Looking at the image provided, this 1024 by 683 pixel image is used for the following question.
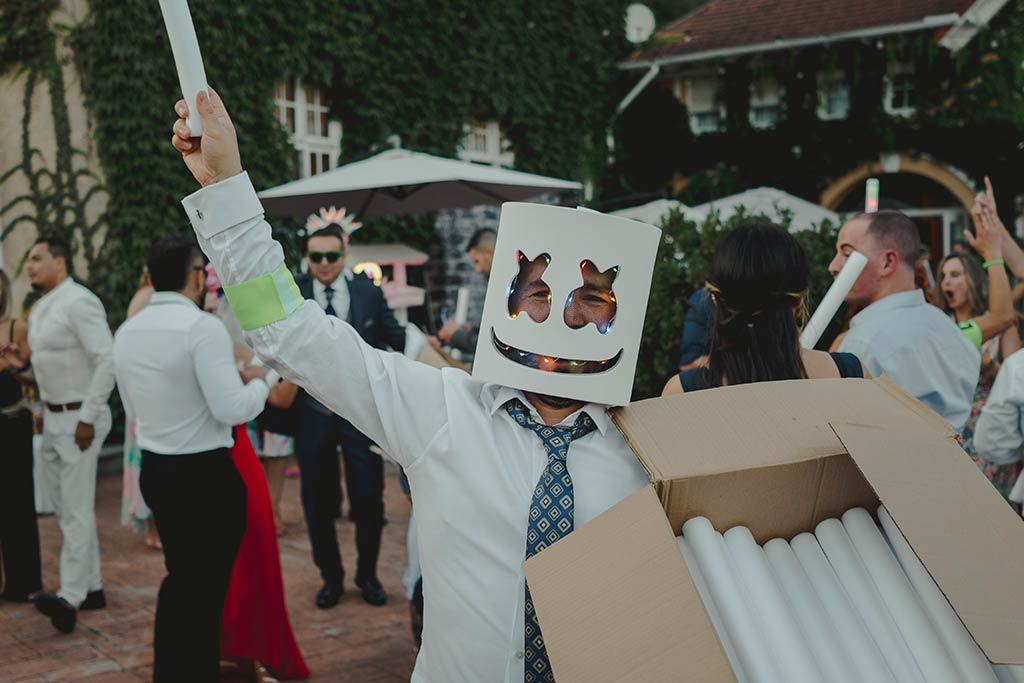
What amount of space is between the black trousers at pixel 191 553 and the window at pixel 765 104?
1501 cm

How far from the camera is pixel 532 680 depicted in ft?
5.84

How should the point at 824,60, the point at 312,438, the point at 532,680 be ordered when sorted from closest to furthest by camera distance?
the point at 532,680 < the point at 312,438 < the point at 824,60

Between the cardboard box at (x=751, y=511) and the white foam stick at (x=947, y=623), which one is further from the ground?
the cardboard box at (x=751, y=511)

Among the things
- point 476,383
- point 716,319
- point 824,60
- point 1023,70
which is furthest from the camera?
point 824,60

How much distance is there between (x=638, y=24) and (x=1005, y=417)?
14.6m

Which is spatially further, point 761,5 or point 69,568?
point 761,5

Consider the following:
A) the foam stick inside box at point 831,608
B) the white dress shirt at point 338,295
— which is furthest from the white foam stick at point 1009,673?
the white dress shirt at point 338,295

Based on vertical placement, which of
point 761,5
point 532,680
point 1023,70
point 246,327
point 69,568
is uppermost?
point 761,5

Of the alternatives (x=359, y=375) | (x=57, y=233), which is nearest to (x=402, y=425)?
(x=359, y=375)

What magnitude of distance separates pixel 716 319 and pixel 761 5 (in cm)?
1715

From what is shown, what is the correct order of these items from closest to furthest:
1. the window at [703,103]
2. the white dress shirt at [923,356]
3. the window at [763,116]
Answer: the white dress shirt at [923,356]
the window at [763,116]
the window at [703,103]

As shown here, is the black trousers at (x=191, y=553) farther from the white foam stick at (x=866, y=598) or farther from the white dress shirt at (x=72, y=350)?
the white foam stick at (x=866, y=598)

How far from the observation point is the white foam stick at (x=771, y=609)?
1.49m

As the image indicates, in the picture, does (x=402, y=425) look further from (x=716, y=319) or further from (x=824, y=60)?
(x=824, y=60)
